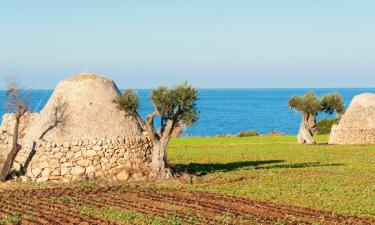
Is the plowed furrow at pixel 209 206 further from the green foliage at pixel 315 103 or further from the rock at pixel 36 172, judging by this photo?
the green foliage at pixel 315 103

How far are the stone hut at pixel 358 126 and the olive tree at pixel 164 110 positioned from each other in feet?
105

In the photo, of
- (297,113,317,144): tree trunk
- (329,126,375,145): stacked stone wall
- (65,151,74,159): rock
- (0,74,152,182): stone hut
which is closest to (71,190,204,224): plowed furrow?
(0,74,152,182): stone hut

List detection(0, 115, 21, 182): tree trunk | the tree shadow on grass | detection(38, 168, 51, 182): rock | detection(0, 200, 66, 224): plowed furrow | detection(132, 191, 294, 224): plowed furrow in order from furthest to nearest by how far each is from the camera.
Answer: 1. the tree shadow on grass
2. detection(38, 168, 51, 182): rock
3. detection(0, 115, 21, 182): tree trunk
4. detection(132, 191, 294, 224): plowed furrow
5. detection(0, 200, 66, 224): plowed furrow

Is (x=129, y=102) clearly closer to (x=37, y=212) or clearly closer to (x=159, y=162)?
(x=159, y=162)

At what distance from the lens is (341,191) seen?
2767cm

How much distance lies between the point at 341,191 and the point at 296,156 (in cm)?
1915

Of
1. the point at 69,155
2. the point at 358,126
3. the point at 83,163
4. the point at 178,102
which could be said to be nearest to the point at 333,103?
the point at 358,126

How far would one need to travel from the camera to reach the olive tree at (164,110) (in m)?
31.4

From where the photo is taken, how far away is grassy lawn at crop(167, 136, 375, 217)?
2586 centimetres

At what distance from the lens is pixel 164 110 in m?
31.6

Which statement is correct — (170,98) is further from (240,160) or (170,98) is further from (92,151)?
(240,160)

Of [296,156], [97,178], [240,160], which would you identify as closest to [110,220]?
[97,178]

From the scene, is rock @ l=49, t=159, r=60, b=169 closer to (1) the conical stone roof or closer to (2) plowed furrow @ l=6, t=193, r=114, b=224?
(1) the conical stone roof

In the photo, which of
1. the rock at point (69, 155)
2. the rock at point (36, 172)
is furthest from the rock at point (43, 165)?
the rock at point (69, 155)
